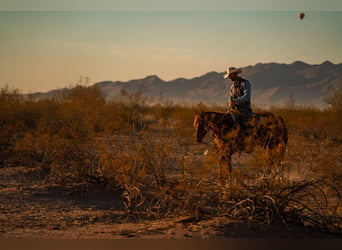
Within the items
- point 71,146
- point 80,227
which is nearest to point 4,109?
point 71,146

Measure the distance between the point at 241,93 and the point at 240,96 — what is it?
0.08 metres

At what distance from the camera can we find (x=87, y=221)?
6.91 metres

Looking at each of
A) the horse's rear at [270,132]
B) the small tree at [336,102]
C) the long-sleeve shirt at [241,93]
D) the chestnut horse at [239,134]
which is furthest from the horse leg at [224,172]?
the small tree at [336,102]

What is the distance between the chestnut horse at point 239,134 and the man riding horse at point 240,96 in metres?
0.16

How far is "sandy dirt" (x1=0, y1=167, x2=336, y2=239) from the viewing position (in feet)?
19.3

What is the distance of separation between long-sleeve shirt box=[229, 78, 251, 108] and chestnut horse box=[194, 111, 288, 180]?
13.8 inches

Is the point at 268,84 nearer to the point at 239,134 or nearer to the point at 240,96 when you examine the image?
the point at 240,96

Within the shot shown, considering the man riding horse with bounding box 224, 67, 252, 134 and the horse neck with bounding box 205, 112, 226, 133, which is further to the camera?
the man riding horse with bounding box 224, 67, 252, 134

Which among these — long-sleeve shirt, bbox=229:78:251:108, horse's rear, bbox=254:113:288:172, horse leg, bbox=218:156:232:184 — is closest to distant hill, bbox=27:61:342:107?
long-sleeve shirt, bbox=229:78:251:108

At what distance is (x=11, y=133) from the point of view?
12984mm

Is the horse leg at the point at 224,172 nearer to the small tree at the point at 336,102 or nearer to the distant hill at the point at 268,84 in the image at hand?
the small tree at the point at 336,102

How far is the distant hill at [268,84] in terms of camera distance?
12544cm

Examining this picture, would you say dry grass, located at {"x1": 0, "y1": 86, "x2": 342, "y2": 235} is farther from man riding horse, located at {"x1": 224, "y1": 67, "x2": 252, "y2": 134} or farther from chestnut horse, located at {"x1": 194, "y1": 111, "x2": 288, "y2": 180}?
man riding horse, located at {"x1": 224, "y1": 67, "x2": 252, "y2": 134}

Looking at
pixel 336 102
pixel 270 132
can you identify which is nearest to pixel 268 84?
pixel 336 102
